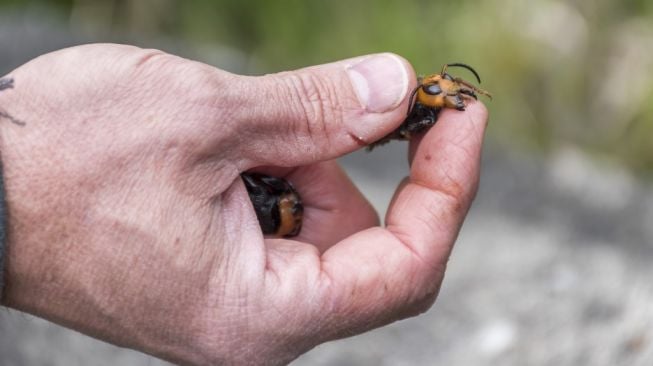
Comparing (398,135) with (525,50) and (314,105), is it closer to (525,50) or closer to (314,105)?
(314,105)

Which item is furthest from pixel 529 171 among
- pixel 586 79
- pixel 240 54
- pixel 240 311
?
pixel 240 311

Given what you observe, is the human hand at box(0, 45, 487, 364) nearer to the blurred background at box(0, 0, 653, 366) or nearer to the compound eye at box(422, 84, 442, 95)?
the compound eye at box(422, 84, 442, 95)

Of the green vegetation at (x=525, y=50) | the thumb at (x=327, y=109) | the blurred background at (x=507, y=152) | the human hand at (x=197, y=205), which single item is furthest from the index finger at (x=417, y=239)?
the green vegetation at (x=525, y=50)

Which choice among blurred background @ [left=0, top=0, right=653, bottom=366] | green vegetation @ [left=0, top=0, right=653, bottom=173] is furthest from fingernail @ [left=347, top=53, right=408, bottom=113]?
green vegetation @ [left=0, top=0, right=653, bottom=173]

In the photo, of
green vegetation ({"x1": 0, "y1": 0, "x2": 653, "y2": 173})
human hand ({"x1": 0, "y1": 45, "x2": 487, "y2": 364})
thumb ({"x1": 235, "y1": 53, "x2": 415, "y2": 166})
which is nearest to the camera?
human hand ({"x1": 0, "y1": 45, "x2": 487, "y2": 364})

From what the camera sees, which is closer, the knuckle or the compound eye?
the knuckle
